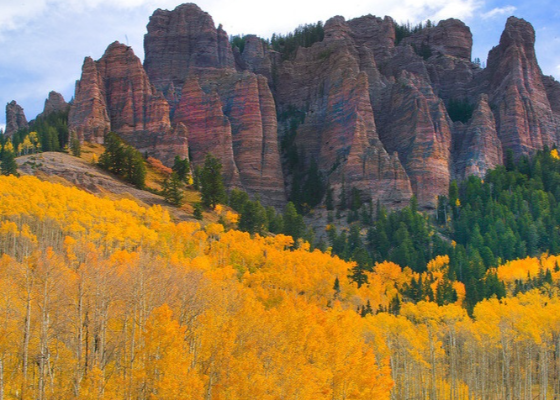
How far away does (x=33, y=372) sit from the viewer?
40125 mm

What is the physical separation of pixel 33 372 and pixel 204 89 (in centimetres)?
12160

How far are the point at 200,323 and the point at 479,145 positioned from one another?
110174mm

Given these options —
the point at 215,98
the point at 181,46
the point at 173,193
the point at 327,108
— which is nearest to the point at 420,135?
the point at 327,108

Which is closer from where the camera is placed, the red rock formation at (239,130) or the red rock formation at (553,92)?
the red rock formation at (239,130)

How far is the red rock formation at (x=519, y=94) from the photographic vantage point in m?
152

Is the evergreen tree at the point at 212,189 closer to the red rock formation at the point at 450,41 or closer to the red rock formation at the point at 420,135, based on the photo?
the red rock formation at the point at 420,135

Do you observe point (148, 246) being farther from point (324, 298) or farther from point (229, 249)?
point (324, 298)

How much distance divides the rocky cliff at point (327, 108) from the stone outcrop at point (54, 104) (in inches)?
855

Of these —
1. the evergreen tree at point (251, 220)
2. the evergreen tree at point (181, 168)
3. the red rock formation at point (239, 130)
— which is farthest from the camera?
the red rock formation at point (239, 130)

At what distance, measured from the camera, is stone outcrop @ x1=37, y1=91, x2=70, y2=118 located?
163 m

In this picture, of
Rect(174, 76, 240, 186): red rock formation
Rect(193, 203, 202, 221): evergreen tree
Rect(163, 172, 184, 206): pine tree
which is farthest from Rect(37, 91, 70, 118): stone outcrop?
Rect(193, 203, 202, 221): evergreen tree

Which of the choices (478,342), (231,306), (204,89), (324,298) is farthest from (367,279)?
(204,89)

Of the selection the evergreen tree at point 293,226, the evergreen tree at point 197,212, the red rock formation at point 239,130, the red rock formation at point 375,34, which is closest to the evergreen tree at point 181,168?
the red rock formation at point 239,130

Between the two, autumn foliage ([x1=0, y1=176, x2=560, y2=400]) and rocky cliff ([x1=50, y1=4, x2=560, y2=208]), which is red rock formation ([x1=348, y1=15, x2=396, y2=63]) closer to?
rocky cliff ([x1=50, y1=4, x2=560, y2=208])
